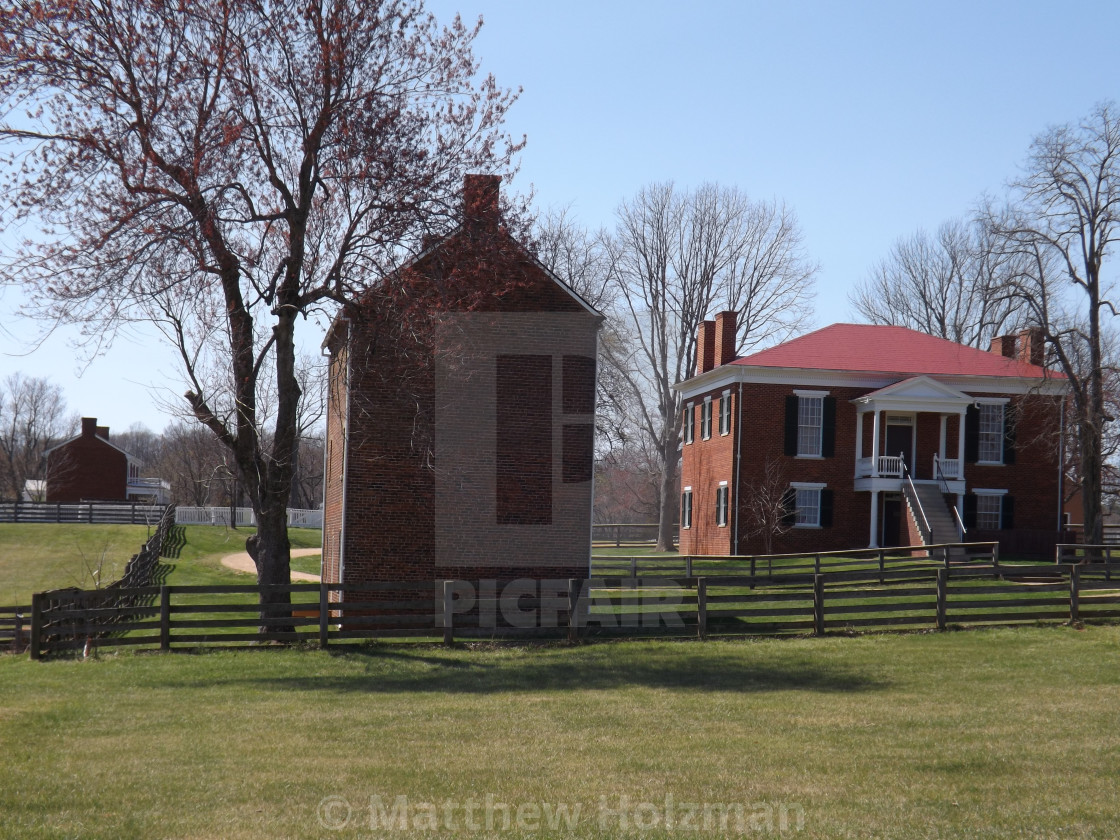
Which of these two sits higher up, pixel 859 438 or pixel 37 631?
pixel 859 438

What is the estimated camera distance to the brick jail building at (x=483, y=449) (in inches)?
830

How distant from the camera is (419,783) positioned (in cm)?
851

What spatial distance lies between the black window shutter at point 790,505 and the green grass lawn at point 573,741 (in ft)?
66.2

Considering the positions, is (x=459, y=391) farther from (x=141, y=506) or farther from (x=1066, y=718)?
(x=141, y=506)

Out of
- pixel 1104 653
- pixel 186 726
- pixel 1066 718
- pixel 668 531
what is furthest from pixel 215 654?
pixel 668 531

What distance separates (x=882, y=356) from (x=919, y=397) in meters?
3.27

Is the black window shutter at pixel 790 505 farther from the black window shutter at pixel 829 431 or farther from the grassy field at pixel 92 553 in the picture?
the grassy field at pixel 92 553

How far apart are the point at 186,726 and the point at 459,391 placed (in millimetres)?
11040

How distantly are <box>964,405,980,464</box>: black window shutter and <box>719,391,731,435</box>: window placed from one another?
8.39m

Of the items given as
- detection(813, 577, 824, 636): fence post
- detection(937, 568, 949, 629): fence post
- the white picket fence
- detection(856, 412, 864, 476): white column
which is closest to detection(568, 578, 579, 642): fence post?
detection(813, 577, 824, 636): fence post

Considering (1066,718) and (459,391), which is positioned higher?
(459,391)

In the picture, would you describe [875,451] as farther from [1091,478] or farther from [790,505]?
[1091,478]

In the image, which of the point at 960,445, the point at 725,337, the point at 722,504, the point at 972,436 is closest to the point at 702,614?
the point at 722,504

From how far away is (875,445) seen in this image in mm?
36531
